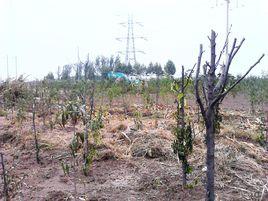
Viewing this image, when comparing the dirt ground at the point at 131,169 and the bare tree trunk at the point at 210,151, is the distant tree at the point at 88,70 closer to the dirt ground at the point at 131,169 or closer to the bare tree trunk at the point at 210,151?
the dirt ground at the point at 131,169

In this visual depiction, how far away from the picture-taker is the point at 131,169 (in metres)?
4.50

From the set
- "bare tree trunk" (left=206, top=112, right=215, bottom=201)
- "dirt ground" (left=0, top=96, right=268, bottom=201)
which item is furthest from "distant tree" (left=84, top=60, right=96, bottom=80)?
"bare tree trunk" (left=206, top=112, right=215, bottom=201)

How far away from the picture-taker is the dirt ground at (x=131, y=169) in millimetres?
3867

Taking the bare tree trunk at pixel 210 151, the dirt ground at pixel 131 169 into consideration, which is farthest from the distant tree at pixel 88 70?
the bare tree trunk at pixel 210 151

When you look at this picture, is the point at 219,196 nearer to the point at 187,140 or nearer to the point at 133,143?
the point at 187,140

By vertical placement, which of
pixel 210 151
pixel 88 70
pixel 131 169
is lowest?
pixel 131 169

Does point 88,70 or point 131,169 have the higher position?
point 88,70

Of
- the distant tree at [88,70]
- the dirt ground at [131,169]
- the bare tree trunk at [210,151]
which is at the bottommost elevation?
the dirt ground at [131,169]

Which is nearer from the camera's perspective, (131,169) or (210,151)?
(210,151)

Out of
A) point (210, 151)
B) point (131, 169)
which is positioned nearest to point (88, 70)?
point (131, 169)

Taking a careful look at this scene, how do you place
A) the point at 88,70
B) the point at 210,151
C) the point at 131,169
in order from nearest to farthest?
the point at 210,151 < the point at 131,169 < the point at 88,70

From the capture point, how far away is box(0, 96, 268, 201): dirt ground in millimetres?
3867

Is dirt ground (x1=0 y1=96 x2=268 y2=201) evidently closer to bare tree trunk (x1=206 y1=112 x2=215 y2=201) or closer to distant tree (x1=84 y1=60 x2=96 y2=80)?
distant tree (x1=84 y1=60 x2=96 y2=80)

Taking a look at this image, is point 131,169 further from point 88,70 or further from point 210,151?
Result: point 210,151
